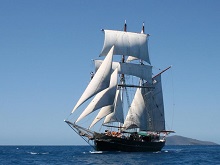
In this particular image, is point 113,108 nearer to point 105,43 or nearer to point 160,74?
point 105,43

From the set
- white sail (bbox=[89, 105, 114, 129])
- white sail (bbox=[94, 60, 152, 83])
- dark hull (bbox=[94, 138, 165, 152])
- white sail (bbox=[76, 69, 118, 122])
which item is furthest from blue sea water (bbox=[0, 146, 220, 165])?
white sail (bbox=[94, 60, 152, 83])

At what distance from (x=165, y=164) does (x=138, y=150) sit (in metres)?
25.3

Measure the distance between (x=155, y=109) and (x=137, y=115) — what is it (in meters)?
7.87

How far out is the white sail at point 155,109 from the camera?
94.7 metres

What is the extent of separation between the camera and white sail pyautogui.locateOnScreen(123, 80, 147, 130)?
87.4m

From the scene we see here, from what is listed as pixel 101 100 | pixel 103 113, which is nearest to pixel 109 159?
pixel 101 100

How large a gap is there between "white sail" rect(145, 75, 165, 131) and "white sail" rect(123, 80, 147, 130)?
3.65 metres

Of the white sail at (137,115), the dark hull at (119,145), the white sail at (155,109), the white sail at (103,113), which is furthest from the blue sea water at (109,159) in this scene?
the white sail at (155,109)

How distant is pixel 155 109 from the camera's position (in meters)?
95.4

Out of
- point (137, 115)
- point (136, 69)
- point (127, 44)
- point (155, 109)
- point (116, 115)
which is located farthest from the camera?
point (136, 69)

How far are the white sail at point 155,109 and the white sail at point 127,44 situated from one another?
7.22 meters

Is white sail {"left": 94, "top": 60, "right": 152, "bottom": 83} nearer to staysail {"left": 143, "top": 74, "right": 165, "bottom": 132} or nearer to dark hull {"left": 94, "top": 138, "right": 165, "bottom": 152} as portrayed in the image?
staysail {"left": 143, "top": 74, "right": 165, "bottom": 132}

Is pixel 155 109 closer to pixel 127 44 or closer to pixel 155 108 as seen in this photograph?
pixel 155 108

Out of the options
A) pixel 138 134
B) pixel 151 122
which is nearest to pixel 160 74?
pixel 151 122
